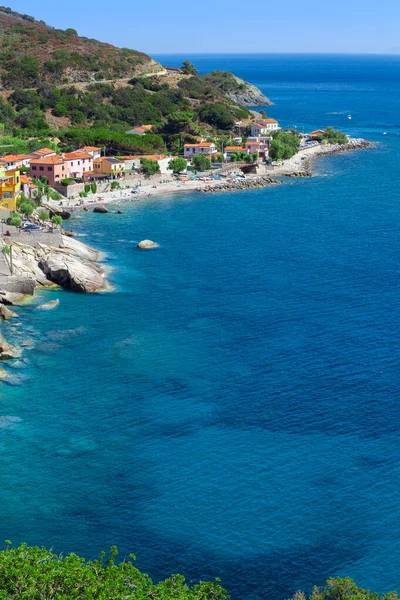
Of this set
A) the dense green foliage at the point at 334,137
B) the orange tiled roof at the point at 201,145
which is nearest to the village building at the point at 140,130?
the orange tiled roof at the point at 201,145

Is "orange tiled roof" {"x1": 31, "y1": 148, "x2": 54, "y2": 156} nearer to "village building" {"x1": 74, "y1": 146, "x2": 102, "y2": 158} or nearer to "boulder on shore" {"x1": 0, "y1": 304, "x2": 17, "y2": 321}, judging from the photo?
"village building" {"x1": 74, "y1": 146, "x2": 102, "y2": 158}

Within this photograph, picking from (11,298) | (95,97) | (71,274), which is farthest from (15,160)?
(11,298)

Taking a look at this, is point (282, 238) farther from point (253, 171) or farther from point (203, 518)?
point (203, 518)

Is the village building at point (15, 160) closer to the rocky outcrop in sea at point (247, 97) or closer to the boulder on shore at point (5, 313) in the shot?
the boulder on shore at point (5, 313)

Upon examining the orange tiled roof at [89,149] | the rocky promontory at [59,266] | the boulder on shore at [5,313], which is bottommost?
the boulder on shore at [5,313]

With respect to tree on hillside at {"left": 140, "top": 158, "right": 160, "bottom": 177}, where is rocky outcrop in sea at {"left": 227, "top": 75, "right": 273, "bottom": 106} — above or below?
above

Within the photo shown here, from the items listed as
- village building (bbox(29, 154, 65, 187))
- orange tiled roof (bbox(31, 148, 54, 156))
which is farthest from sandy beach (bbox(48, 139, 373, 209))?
orange tiled roof (bbox(31, 148, 54, 156))

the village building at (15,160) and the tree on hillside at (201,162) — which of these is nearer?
the village building at (15,160)
